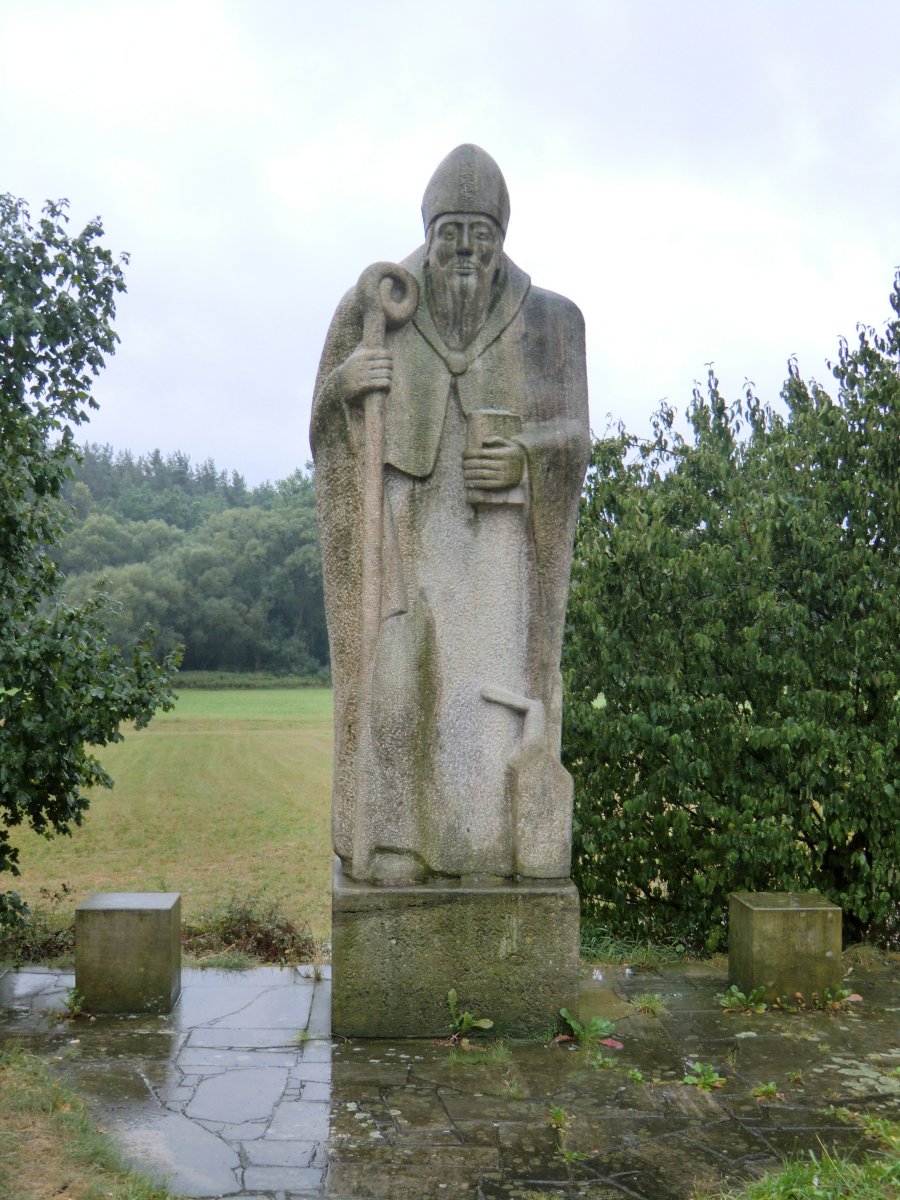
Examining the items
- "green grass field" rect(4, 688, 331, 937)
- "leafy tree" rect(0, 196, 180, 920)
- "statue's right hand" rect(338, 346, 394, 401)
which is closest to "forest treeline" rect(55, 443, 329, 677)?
"green grass field" rect(4, 688, 331, 937)

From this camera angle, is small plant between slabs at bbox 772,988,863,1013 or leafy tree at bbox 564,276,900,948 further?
leafy tree at bbox 564,276,900,948

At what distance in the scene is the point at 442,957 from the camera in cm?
461

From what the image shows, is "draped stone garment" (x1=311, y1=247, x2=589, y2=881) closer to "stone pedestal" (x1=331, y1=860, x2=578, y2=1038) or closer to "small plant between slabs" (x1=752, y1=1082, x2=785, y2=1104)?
"stone pedestal" (x1=331, y1=860, x2=578, y2=1038)

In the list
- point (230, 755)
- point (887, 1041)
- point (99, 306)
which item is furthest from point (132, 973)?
point (230, 755)

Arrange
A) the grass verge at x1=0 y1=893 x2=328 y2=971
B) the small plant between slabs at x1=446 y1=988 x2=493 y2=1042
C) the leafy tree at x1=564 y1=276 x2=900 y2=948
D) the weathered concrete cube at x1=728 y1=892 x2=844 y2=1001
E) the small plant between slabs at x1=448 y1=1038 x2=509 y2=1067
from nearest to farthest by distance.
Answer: the small plant between slabs at x1=448 y1=1038 x2=509 y2=1067
the small plant between slabs at x1=446 y1=988 x2=493 y2=1042
the weathered concrete cube at x1=728 y1=892 x2=844 y2=1001
the grass verge at x1=0 y1=893 x2=328 y2=971
the leafy tree at x1=564 y1=276 x2=900 y2=948

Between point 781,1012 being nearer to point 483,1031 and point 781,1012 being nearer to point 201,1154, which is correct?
point 483,1031

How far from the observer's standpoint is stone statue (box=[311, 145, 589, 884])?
4.75 meters

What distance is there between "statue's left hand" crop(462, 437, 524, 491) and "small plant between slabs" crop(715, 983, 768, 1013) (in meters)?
2.48

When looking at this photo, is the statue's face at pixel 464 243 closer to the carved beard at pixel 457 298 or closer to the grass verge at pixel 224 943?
the carved beard at pixel 457 298

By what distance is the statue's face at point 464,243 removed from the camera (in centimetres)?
484

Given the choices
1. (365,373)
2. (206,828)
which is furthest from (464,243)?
(206,828)

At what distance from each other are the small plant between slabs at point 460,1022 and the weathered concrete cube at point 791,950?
136 centimetres

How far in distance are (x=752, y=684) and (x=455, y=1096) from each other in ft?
11.2

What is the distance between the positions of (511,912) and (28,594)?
11.1 ft
